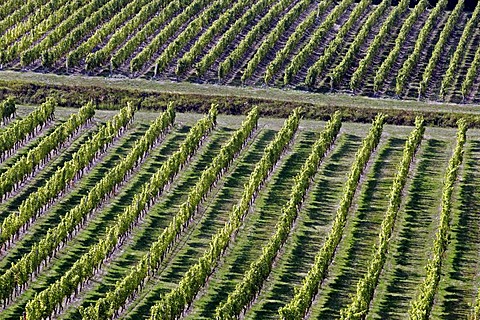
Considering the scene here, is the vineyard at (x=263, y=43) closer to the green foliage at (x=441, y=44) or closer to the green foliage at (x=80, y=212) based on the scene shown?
the green foliage at (x=441, y=44)

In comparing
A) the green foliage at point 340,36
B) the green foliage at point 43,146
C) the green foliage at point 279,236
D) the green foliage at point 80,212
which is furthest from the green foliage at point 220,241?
the green foliage at point 43,146

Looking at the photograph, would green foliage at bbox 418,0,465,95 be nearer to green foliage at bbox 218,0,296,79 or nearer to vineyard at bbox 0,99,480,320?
vineyard at bbox 0,99,480,320

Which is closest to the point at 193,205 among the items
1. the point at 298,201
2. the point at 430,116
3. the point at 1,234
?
the point at 298,201

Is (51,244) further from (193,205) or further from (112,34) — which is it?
(112,34)

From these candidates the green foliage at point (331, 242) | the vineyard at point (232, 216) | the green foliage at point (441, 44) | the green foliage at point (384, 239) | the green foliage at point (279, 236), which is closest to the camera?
the green foliage at point (331, 242)

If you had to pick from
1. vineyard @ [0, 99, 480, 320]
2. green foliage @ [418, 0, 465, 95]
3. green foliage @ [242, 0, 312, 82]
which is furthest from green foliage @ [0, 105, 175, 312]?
green foliage @ [418, 0, 465, 95]

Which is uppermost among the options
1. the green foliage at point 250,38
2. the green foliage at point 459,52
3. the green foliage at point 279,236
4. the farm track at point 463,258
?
the green foliage at point 279,236
